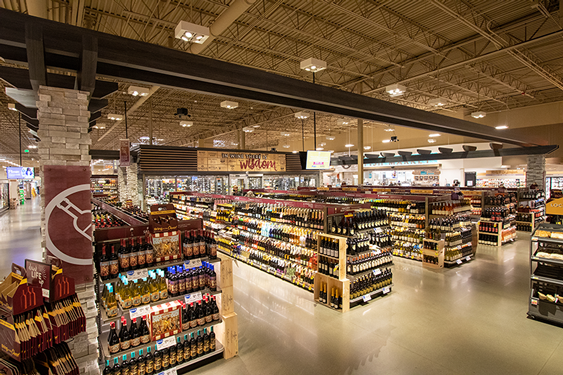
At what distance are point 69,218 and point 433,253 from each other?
25.7 ft

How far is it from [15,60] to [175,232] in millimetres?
2330

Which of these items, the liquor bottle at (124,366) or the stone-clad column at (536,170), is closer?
the liquor bottle at (124,366)

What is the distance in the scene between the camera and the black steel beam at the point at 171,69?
2.67 m

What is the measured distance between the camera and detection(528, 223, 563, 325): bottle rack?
4.82 meters

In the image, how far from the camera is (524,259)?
843 cm

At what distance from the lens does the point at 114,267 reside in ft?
10.5

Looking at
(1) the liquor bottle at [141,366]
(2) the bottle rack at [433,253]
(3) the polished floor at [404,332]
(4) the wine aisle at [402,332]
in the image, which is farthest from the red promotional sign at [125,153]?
(2) the bottle rack at [433,253]

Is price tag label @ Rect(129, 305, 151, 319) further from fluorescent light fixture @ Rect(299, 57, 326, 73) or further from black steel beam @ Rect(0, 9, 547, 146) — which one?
fluorescent light fixture @ Rect(299, 57, 326, 73)

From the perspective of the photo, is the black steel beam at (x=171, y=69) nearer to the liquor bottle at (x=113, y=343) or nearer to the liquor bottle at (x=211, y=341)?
the liquor bottle at (x=113, y=343)

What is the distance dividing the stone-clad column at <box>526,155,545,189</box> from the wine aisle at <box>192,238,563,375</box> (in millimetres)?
10650

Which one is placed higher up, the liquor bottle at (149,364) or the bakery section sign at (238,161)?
the bakery section sign at (238,161)

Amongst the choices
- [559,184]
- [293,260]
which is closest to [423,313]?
[293,260]

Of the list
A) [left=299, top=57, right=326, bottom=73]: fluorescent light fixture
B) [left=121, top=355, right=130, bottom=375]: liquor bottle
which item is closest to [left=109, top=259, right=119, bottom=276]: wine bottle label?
[left=121, top=355, right=130, bottom=375]: liquor bottle

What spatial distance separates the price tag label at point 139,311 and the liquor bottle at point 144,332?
37cm
